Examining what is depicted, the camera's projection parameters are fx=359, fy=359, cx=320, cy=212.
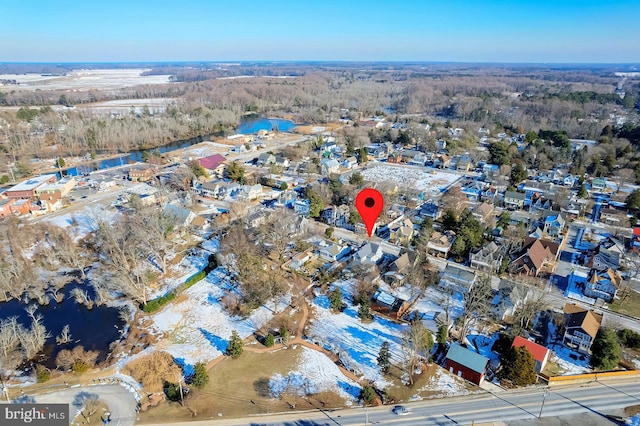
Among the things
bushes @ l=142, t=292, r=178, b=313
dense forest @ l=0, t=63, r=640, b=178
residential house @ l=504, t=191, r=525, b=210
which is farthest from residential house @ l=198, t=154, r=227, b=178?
residential house @ l=504, t=191, r=525, b=210

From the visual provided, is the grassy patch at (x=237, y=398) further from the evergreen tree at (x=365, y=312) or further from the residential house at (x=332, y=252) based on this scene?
the residential house at (x=332, y=252)

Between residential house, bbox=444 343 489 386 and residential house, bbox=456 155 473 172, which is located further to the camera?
residential house, bbox=456 155 473 172

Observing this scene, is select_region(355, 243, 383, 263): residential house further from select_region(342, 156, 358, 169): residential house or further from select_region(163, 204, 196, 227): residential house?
select_region(342, 156, 358, 169): residential house

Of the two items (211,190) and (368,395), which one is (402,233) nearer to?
(368,395)

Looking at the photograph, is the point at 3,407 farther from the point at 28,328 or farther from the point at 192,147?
the point at 192,147

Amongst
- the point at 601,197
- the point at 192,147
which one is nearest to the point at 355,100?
the point at 192,147
